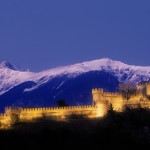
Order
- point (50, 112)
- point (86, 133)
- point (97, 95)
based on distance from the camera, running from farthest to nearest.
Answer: point (97, 95) → point (50, 112) → point (86, 133)

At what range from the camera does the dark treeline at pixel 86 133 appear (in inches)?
3649

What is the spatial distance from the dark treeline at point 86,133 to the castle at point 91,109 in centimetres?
185

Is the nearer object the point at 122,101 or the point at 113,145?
the point at 113,145

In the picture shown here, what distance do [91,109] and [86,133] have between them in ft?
21.2

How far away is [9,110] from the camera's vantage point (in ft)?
326

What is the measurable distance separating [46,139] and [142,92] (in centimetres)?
1998

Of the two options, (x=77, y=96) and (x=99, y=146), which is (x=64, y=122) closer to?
(x=99, y=146)

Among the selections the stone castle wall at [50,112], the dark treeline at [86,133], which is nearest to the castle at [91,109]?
the stone castle wall at [50,112]

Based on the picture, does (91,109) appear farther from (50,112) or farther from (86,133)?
(86,133)

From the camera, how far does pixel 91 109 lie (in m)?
102

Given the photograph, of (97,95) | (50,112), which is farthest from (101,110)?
(50,112)

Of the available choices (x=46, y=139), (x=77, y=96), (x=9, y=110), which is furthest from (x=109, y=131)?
(x=77, y=96)

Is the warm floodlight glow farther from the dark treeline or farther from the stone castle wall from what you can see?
the dark treeline

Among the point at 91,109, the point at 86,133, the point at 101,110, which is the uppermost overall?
the point at 91,109
